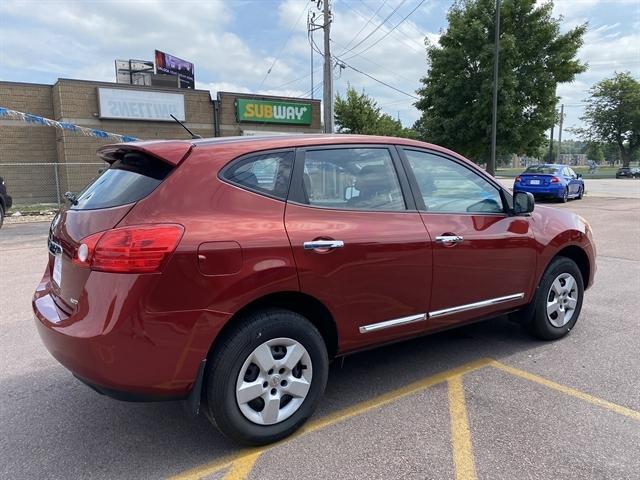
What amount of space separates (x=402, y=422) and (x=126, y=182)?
7.08 feet

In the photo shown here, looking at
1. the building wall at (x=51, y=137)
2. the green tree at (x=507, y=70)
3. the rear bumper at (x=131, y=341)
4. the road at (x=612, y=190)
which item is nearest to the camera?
the rear bumper at (x=131, y=341)

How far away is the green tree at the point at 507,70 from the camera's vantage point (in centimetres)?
2141

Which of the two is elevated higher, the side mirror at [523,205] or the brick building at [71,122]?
the brick building at [71,122]

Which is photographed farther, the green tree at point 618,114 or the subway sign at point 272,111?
the green tree at point 618,114

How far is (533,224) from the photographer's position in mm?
3938

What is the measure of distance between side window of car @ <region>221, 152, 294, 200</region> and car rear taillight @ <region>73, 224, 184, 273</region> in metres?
0.47

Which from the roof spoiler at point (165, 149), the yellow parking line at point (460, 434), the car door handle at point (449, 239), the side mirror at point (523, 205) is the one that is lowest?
the yellow parking line at point (460, 434)

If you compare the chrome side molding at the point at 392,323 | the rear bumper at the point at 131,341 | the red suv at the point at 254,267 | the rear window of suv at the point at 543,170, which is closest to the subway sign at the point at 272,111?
the rear window of suv at the point at 543,170

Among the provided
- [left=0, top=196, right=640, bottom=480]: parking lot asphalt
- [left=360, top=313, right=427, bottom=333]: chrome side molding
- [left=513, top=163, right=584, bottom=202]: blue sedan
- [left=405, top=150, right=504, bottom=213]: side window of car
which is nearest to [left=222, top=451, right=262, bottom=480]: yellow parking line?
[left=0, top=196, right=640, bottom=480]: parking lot asphalt

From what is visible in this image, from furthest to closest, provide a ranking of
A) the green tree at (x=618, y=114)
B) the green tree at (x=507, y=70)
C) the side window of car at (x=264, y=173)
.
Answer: the green tree at (x=618, y=114)
the green tree at (x=507, y=70)
the side window of car at (x=264, y=173)

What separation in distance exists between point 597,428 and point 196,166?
279cm

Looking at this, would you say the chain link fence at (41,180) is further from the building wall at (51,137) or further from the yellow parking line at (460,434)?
the yellow parking line at (460,434)

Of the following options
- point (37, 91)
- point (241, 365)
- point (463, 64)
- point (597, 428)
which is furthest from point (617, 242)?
point (37, 91)

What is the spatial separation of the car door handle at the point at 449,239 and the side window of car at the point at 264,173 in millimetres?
1162
